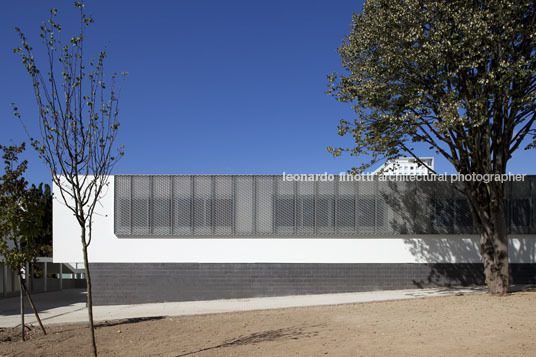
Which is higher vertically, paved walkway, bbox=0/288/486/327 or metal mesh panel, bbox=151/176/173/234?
metal mesh panel, bbox=151/176/173/234

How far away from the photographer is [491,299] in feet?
44.1

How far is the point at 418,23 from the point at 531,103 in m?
4.08

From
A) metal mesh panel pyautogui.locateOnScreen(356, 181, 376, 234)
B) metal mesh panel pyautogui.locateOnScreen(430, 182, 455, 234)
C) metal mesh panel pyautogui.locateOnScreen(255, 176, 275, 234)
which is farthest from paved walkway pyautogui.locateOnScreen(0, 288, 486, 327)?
metal mesh panel pyautogui.locateOnScreen(255, 176, 275, 234)

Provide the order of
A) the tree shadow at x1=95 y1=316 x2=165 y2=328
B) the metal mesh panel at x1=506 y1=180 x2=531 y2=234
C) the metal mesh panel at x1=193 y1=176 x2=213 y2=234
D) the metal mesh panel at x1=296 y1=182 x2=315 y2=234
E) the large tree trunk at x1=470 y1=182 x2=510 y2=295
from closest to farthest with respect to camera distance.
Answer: the tree shadow at x1=95 y1=316 x2=165 y2=328 < the large tree trunk at x1=470 y1=182 x2=510 y2=295 < the metal mesh panel at x1=506 y1=180 x2=531 y2=234 < the metal mesh panel at x1=296 y1=182 x2=315 y2=234 < the metal mesh panel at x1=193 y1=176 x2=213 y2=234

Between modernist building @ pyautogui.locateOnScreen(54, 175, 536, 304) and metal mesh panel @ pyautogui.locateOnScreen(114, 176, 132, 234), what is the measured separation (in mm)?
38

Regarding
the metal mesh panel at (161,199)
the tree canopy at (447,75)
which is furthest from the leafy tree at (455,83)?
the metal mesh panel at (161,199)

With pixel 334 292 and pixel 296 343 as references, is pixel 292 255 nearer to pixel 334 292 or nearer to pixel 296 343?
pixel 334 292

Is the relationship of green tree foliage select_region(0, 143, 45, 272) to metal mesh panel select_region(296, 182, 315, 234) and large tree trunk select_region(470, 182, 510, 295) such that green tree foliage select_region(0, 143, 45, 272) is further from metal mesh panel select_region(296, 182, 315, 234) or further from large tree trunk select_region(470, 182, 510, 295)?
large tree trunk select_region(470, 182, 510, 295)

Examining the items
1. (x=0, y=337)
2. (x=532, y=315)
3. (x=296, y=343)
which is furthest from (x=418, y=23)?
(x=0, y=337)

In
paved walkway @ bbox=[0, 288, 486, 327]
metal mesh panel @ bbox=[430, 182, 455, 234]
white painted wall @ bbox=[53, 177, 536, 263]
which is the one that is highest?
metal mesh panel @ bbox=[430, 182, 455, 234]

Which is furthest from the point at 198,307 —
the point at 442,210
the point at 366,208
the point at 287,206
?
the point at 442,210

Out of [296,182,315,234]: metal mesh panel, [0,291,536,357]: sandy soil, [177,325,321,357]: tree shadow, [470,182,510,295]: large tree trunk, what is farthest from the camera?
[296,182,315,234]: metal mesh panel

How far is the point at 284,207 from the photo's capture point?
57.9 feet

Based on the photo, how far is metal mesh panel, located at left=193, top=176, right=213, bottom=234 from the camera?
695 inches
